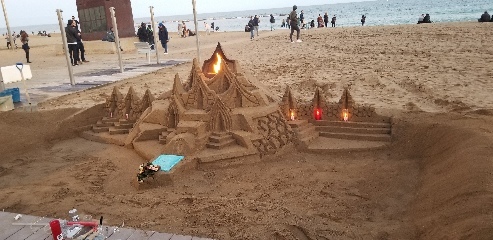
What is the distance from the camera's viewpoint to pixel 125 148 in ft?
25.7

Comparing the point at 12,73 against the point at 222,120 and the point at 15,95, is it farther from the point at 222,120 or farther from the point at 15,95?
the point at 222,120

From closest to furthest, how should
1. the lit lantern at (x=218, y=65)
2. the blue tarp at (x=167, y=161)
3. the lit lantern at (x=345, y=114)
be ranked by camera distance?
the blue tarp at (x=167, y=161) < the lit lantern at (x=345, y=114) < the lit lantern at (x=218, y=65)

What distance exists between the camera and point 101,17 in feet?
68.9

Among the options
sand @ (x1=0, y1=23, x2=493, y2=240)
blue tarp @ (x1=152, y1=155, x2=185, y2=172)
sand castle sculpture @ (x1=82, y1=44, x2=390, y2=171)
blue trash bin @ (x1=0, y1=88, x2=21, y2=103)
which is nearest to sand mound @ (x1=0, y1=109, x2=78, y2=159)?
sand @ (x1=0, y1=23, x2=493, y2=240)

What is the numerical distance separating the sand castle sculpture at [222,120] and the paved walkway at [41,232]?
2.88 m

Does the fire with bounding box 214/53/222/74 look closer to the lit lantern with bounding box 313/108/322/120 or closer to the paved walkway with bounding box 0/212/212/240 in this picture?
the lit lantern with bounding box 313/108/322/120

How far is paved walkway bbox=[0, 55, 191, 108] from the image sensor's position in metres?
11.3

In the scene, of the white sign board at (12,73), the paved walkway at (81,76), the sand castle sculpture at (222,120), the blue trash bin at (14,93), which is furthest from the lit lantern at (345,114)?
the blue trash bin at (14,93)

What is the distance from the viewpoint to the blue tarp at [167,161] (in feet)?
20.1

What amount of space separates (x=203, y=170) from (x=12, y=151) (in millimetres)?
4201

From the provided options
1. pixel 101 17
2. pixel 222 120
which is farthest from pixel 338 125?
pixel 101 17

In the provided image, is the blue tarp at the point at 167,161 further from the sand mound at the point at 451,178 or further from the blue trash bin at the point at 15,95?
the blue trash bin at the point at 15,95

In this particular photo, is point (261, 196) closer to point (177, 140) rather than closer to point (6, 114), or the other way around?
point (177, 140)

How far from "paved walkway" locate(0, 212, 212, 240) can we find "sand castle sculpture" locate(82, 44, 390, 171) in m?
2.88
